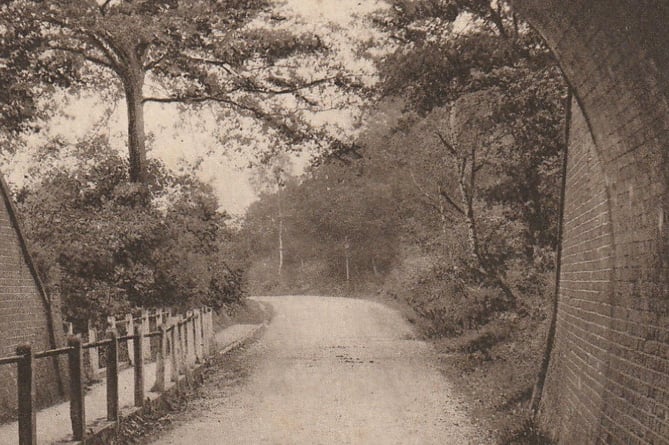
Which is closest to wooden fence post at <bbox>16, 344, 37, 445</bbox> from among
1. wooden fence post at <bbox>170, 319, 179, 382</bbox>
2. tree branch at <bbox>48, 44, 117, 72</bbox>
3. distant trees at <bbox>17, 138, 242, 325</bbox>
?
wooden fence post at <bbox>170, 319, 179, 382</bbox>

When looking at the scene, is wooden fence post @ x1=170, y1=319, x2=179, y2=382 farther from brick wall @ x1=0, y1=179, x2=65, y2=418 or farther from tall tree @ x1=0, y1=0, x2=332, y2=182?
tall tree @ x1=0, y1=0, x2=332, y2=182

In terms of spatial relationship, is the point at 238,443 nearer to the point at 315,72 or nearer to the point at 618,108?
the point at 618,108

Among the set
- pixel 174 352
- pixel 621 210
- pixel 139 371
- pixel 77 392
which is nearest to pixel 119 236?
pixel 174 352

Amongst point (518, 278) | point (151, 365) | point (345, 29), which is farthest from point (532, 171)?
point (151, 365)

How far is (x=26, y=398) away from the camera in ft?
22.7

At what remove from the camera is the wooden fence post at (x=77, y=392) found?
7.88 metres

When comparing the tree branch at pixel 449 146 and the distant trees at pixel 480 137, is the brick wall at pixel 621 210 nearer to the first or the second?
the distant trees at pixel 480 137

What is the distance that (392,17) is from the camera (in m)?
15.9

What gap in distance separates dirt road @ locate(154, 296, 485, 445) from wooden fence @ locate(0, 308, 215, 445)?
2.21 ft

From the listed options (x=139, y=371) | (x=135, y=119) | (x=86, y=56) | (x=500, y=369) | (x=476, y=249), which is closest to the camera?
(x=139, y=371)

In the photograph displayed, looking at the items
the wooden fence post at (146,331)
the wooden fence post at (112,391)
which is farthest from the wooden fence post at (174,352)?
the wooden fence post at (146,331)

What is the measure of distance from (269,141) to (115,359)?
13.8m

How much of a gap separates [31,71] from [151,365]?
6.20m

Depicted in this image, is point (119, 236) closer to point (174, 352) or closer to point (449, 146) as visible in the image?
point (174, 352)
